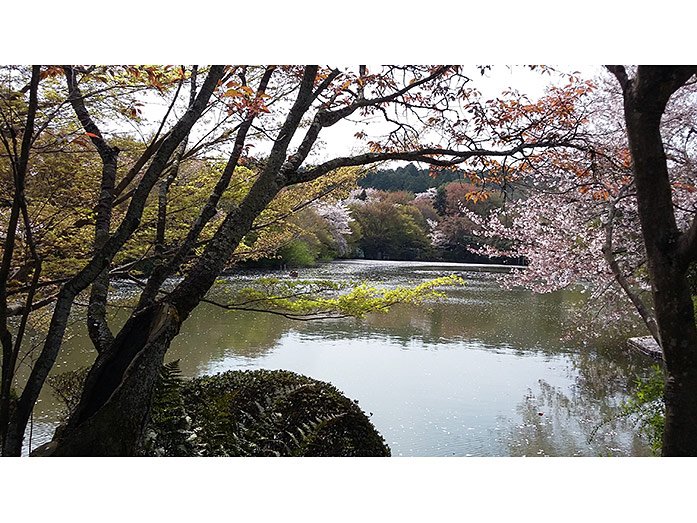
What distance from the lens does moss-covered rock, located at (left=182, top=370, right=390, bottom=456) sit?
1.94m

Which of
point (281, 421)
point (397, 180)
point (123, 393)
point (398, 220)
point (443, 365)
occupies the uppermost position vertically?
point (397, 180)

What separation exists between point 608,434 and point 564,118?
180 centimetres

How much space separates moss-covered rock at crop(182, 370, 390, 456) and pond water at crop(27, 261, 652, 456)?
0.90 m

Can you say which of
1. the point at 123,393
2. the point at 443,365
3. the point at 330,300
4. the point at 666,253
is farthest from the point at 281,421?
the point at 443,365

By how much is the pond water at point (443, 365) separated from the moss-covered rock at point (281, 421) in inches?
35.4

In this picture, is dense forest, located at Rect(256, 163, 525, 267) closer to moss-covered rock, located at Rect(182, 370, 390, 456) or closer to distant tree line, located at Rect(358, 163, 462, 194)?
distant tree line, located at Rect(358, 163, 462, 194)

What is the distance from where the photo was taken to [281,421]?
201cm

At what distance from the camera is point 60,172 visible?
2.36 m

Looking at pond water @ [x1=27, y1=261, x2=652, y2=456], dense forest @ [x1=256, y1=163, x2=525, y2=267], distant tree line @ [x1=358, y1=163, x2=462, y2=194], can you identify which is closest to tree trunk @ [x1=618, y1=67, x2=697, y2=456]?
pond water @ [x1=27, y1=261, x2=652, y2=456]

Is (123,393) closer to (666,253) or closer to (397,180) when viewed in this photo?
(666,253)

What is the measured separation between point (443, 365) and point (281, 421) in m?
2.27
